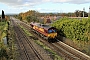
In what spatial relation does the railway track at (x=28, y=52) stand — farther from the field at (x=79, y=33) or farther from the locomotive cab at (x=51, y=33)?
the field at (x=79, y=33)

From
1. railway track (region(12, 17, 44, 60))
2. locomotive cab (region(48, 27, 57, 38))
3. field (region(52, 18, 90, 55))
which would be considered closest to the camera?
railway track (region(12, 17, 44, 60))

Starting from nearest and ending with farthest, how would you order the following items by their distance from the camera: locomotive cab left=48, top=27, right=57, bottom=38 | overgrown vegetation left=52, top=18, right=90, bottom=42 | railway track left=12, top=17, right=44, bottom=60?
railway track left=12, top=17, right=44, bottom=60, overgrown vegetation left=52, top=18, right=90, bottom=42, locomotive cab left=48, top=27, right=57, bottom=38

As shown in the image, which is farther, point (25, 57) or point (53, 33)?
point (53, 33)

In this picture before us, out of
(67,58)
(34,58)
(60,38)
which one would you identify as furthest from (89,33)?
(60,38)

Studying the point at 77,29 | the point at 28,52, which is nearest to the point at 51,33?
the point at 77,29

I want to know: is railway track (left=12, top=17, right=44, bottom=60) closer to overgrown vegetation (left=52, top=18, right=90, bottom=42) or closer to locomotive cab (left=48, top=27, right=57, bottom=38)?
locomotive cab (left=48, top=27, right=57, bottom=38)

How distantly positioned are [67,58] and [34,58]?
3657mm

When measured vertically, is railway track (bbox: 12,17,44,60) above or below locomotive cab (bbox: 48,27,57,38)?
below

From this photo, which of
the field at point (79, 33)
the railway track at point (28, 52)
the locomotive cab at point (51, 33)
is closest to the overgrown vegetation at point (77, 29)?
the field at point (79, 33)

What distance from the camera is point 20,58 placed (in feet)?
69.2

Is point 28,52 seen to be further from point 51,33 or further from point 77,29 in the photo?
point 51,33

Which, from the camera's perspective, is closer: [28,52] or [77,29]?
[28,52]

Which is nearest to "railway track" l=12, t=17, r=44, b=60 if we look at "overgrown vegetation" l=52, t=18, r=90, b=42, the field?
the field

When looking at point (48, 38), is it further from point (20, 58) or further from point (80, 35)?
point (20, 58)
